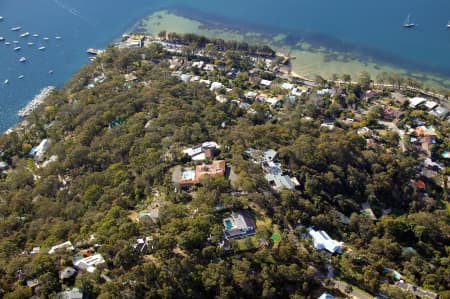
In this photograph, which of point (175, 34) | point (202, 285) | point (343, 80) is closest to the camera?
point (202, 285)

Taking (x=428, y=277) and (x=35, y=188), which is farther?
(x=35, y=188)

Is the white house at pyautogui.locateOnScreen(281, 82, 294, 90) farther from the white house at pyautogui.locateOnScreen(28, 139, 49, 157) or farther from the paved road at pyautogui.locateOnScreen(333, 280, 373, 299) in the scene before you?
the paved road at pyautogui.locateOnScreen(333, 280, 373, 299)

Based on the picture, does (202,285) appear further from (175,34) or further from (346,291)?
(175,34)

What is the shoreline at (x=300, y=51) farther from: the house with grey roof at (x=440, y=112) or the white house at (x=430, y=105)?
the house with grey roof at (x=440, y=112)

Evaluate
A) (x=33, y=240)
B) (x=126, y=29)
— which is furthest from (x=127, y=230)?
(x=126, y=29)

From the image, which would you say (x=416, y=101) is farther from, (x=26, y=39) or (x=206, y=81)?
(x=26, y=39)

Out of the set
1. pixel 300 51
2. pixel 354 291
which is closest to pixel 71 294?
pixel 354 291
